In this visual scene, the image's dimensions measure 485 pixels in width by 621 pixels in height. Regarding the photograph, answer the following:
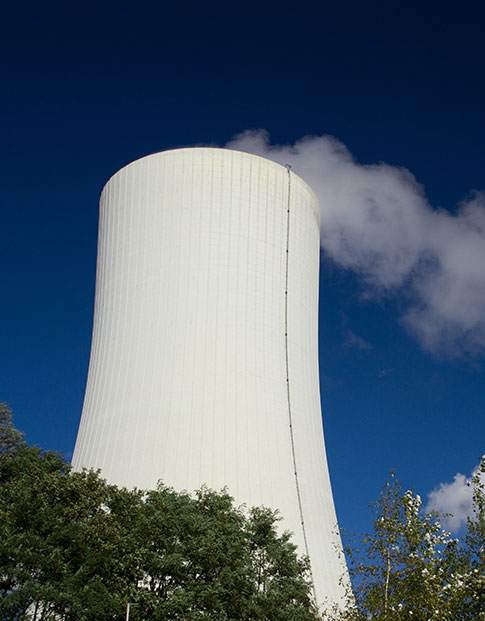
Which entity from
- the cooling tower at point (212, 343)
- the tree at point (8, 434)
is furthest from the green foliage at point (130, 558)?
the tree at point (8, 434)

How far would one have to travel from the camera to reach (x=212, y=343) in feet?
48.5

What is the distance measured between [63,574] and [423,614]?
451 centimetres

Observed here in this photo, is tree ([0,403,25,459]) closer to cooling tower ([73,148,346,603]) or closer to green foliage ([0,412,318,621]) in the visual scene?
cooling tower ([73,148,346,603])

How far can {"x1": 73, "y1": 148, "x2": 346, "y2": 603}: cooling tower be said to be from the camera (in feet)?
46.2

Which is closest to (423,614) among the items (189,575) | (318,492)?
(189,575)

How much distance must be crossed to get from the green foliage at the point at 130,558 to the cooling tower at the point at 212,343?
8.01ft

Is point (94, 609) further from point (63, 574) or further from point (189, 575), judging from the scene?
point (189, 575)

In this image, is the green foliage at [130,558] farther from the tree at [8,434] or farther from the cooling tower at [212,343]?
the tree at [8,434]

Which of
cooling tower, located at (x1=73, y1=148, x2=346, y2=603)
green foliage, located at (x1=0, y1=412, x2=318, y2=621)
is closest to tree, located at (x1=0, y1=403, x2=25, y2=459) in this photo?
cooling tower, located at (x1=73, y1=148, x2=346, y2=603)

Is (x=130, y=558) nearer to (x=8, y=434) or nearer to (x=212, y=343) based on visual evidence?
(x=212, y=343)

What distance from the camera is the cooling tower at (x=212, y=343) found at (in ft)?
46.2

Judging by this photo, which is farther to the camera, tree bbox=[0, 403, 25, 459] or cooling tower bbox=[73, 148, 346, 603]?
tree bbox=[0, 403, 25, 459]

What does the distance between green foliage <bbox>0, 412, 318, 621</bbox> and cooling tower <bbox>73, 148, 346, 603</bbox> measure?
2.44 m

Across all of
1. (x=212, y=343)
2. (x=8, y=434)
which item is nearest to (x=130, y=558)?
(x=212, y=343)
